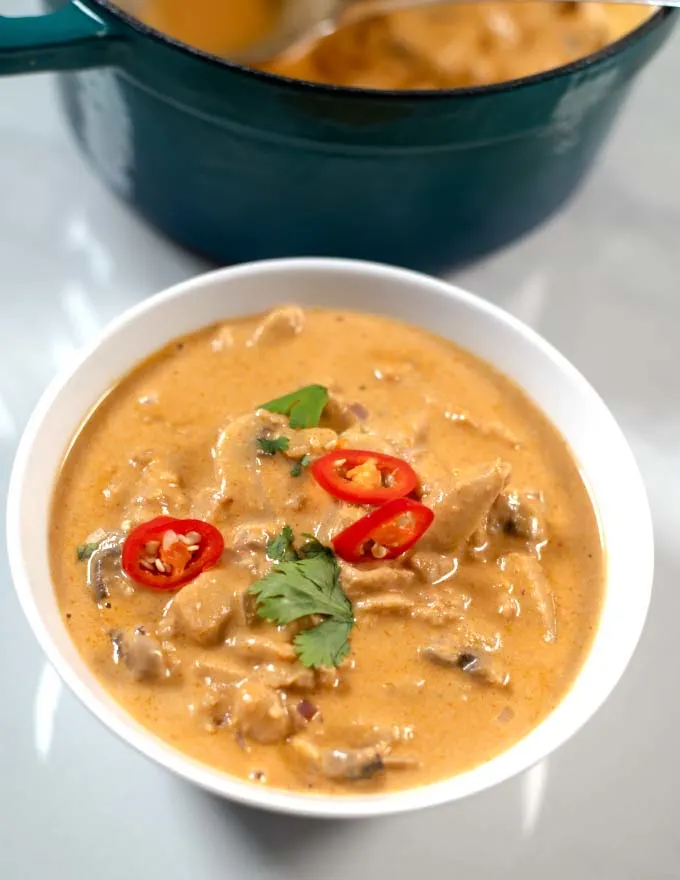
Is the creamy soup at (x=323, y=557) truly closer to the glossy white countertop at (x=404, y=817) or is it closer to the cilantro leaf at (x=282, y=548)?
the cilantro leaf at (x=282, y=548)

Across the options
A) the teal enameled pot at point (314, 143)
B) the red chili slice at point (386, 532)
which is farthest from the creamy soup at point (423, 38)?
the red chili slice at point (386, 532)

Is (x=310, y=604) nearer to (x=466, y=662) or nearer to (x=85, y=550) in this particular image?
(x=466, y=662)

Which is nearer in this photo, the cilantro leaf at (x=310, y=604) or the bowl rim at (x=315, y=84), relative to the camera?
the cilantro leaf at (x=310, y=604)

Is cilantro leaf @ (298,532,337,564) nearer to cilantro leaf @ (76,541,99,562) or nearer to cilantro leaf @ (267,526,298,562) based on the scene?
cilantro leaf @ (267,526,298,562)

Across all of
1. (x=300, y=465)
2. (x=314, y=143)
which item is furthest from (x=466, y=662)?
(x=314, y=143)

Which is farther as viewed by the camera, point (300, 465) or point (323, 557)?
point (300, 465)
